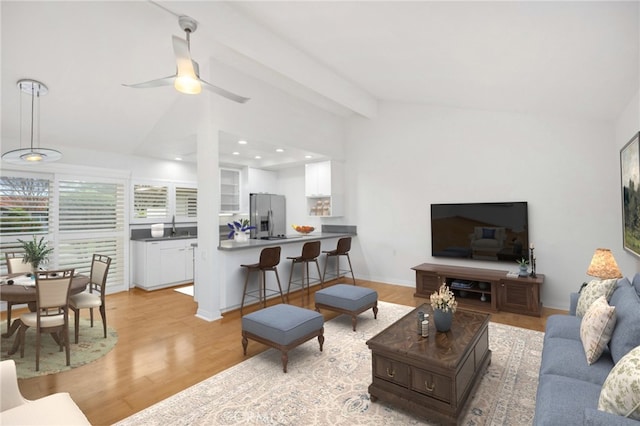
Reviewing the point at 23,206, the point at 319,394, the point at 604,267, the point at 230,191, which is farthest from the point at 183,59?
the point at 230,191

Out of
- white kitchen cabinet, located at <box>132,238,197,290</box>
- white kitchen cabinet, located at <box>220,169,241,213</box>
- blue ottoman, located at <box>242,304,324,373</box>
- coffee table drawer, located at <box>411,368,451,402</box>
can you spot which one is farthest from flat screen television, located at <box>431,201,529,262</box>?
white kitchen cabinet, located at <box>132,238,197,290</box>

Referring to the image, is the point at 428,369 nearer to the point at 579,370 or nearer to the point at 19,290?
the point at 579,370

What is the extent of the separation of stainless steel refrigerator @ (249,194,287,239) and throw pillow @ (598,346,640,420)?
20.0ft

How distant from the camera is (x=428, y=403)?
2.15 meters

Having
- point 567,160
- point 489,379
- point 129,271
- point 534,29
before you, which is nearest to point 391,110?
point 567,160

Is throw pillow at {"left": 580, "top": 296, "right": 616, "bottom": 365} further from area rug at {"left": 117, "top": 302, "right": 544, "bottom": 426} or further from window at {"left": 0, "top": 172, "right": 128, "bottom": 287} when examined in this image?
window at {"left": 0, "top": 172, "right": 128, "bottom": 287}

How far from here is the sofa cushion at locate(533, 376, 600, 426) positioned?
149 centimetres

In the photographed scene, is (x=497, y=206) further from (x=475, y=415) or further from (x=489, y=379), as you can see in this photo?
(x=475, y=415)

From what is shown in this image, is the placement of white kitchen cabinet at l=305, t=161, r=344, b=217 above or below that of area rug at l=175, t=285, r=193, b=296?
above

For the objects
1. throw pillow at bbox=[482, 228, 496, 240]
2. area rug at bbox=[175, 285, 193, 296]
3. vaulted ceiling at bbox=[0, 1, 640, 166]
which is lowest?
area rug at bbox=[175, 285, 193, 296]

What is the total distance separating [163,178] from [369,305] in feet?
16.7

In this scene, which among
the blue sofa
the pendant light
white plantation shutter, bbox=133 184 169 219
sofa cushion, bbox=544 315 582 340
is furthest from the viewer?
white plantation shutter, bbox=133 184 169 219

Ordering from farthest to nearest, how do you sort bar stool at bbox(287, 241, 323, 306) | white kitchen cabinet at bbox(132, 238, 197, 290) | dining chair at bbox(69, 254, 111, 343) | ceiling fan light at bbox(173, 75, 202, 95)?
white kitchen cabinet at bbox(132, 238, 197, 290)
bar stool at bbox(287, 241, 323, 306)
dining chair at bbox(69, 254, 111, 343)
ceiling fan light at bbox(173, 75, 202, 95)

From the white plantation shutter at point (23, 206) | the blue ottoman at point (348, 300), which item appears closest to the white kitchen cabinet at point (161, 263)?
the white plantation shutter at point (23, 206)
